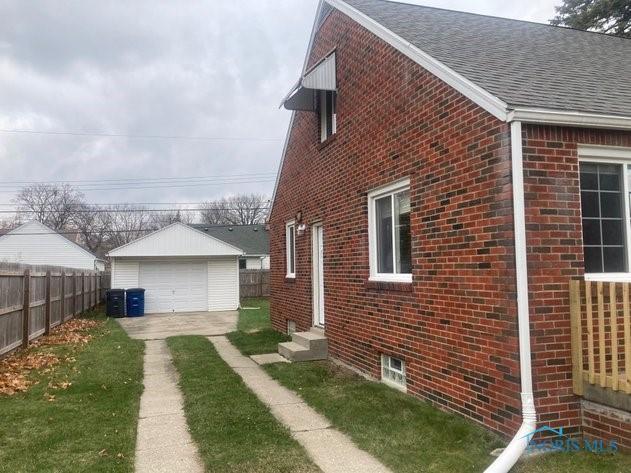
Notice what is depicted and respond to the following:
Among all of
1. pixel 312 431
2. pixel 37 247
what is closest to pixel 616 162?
pixel 312 431

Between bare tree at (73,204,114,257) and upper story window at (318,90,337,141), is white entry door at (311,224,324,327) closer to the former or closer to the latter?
upper story window at (318,90,337,141)

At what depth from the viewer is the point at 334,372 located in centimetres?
810

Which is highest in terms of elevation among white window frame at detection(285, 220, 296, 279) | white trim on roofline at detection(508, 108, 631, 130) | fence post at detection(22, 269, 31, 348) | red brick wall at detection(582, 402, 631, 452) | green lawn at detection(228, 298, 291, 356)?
white trim on roofline at detection(508, 108, 631, 130)

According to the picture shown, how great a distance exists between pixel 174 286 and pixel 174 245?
6.20 ft

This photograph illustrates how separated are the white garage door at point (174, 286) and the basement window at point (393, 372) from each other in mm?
16851

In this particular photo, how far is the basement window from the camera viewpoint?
22.3ft

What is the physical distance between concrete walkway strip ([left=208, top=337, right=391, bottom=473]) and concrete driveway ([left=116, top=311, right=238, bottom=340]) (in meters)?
6.40

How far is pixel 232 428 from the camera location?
5371 millimetres

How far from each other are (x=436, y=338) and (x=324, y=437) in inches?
67.1

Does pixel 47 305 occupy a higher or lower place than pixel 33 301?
lower

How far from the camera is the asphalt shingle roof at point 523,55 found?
527cm

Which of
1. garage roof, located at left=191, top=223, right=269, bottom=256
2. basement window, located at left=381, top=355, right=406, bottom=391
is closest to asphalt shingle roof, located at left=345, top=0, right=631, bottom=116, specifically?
basement window, located at left=381, top=355, right=406, bottom=391

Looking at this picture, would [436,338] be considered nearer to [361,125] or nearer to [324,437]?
[324,437]

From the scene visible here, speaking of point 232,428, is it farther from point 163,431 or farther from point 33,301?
point 33,301
